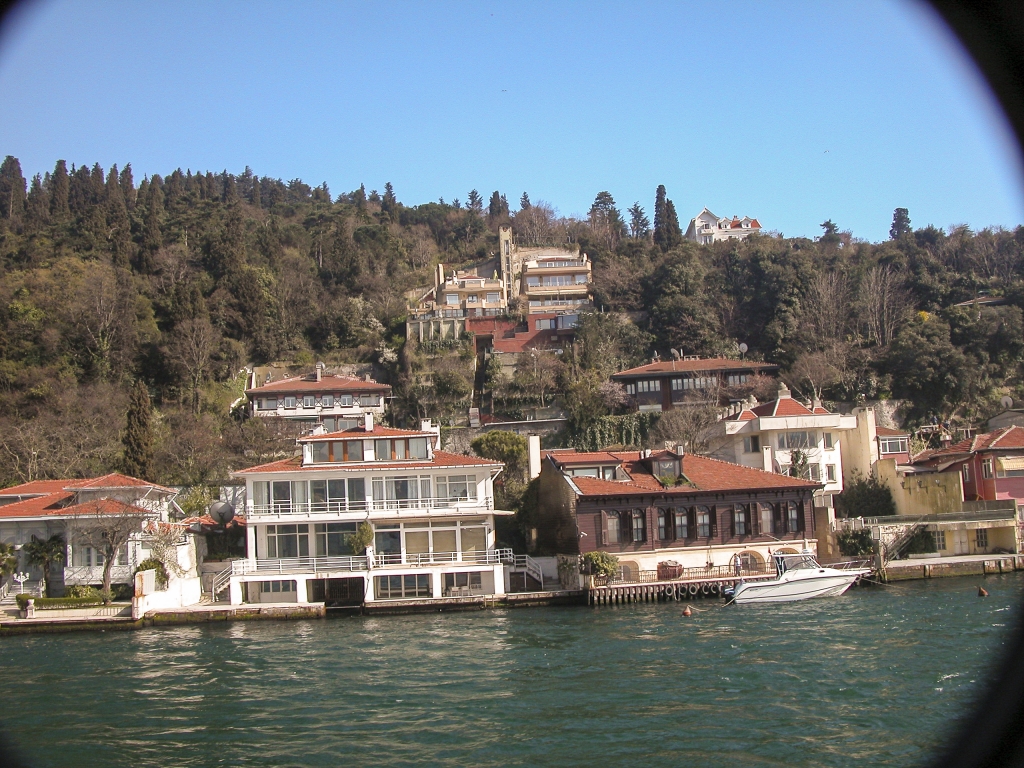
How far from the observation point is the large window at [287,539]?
38.1m

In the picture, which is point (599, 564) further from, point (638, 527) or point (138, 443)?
point (138, 443)

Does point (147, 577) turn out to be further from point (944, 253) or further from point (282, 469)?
point (944, 253)

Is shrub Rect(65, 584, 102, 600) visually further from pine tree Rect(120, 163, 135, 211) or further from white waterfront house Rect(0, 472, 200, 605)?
pine tree Rect(120, 163, 135, 211)

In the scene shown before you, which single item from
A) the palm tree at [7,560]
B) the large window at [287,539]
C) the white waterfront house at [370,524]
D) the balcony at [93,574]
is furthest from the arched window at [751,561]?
the palm tree at [7,560]

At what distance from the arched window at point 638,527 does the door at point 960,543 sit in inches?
588

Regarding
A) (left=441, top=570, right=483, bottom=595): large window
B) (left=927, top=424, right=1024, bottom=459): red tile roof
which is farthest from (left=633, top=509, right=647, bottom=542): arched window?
(left=927, top=424, right=1024, bottom=459): red tile roof

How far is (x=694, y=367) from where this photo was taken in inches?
2397

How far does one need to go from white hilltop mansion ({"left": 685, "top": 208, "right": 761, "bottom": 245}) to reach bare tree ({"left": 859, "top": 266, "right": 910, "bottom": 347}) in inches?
1535

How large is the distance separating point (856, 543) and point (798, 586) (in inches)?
306

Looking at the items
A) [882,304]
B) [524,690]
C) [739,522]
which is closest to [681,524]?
[739,522]

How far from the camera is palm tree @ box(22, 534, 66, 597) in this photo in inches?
1463

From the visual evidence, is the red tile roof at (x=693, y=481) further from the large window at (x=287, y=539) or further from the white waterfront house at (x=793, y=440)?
the large window at (x=287, y=539)

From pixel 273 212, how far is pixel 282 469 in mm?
78981

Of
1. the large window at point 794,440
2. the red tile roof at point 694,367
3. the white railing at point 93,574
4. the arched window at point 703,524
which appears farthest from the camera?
the red tile roof at point 694,367
